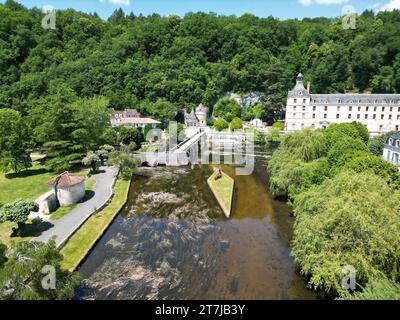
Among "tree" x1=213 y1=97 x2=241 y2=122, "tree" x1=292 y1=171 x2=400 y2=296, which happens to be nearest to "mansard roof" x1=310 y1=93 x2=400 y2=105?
"tree" x1=213 y1=97 x2=241 y2=122

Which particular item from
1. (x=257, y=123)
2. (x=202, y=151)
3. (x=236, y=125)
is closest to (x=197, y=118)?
(x=236, y=125)

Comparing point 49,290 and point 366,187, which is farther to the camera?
point 366,187

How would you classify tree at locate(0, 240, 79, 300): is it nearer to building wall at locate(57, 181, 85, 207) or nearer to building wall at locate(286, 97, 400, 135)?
building wall at locate(57, 181, 85, 207)

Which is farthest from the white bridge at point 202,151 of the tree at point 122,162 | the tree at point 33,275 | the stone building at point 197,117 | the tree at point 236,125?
the tree at point 33,275

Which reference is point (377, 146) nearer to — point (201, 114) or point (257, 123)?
point (257, 123)

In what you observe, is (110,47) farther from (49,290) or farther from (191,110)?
(49,290)
